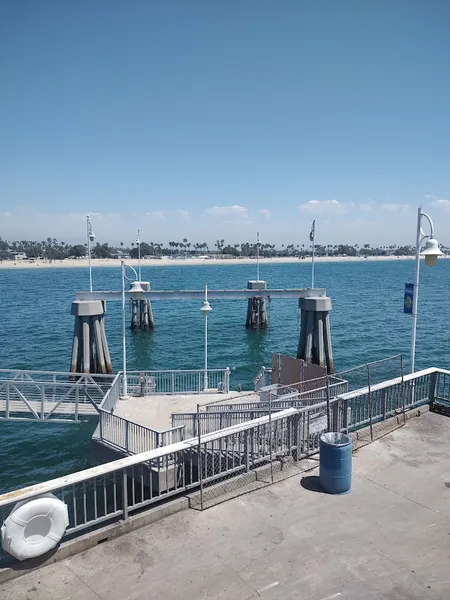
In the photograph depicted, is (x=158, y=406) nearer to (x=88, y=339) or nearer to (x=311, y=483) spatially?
(x=311, y=483)

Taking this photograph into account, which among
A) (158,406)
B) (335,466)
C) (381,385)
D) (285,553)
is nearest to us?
(285,553)

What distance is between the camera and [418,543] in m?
6.50

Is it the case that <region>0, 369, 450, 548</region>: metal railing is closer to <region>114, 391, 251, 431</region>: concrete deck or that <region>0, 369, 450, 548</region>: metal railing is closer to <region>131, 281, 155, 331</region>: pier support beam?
<region>114, 391, 251, 431</region>: concrete deck

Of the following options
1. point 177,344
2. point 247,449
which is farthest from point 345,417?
point 177,344

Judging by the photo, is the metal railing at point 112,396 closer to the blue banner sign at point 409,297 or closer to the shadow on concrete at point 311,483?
the shadow on concrete at point 311,483

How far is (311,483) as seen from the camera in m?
8.02

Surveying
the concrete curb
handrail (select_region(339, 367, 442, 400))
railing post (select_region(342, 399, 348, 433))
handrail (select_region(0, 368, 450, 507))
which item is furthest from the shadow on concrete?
the concrete curb

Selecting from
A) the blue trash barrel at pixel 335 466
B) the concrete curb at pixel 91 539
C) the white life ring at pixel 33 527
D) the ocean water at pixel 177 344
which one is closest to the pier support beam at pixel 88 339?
the ocean water at pixel 177 344

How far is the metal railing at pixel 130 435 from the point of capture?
40.0 feet

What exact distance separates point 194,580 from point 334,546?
1977mm

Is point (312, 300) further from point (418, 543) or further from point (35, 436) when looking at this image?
point (418, 543)

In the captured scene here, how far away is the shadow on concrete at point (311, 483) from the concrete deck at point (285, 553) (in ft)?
0.09

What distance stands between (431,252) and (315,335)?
64.1 feet

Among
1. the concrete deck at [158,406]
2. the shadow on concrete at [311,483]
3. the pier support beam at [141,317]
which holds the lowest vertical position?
the pier support beam at [141,317]
